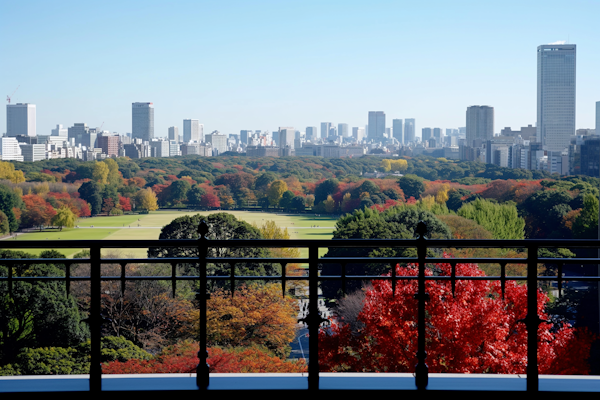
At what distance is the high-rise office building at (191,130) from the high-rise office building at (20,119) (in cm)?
3254

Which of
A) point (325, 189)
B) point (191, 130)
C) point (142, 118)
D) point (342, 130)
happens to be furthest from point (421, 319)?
point (342, 130)

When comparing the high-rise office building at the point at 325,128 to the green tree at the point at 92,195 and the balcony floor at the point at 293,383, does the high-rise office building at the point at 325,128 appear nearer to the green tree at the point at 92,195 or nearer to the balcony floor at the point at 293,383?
the green tree at the point at 92,195

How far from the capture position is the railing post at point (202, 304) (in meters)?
1.91

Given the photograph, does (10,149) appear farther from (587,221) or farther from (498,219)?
(587,221)

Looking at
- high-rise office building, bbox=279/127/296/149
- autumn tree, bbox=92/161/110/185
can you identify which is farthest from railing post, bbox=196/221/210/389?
high-rise office building, bbox=279/127/296/149

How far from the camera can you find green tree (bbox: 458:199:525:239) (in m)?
36.6

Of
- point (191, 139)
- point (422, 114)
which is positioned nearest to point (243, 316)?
point (191, 139)

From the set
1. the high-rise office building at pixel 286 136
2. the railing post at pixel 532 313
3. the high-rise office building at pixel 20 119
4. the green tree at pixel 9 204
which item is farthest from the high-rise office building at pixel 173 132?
the railing post at pixel 532 313

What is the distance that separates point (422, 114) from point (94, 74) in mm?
101673

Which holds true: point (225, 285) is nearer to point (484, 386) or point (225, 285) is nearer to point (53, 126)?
point (484, 386)

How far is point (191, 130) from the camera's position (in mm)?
130750

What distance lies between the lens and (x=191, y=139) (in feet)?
429

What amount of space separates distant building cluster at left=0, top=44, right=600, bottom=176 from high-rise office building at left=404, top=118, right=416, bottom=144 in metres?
0.29

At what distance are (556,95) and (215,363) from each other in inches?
3384
